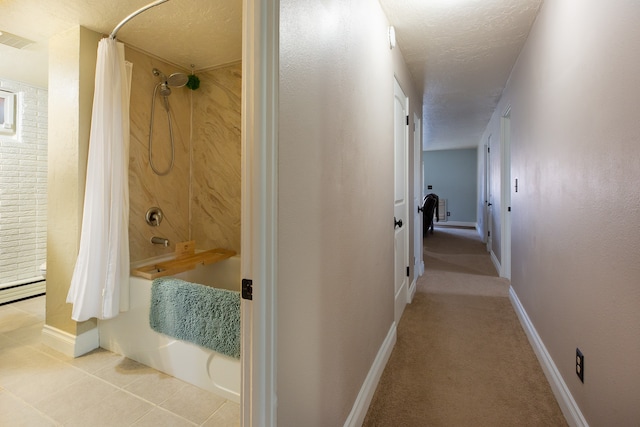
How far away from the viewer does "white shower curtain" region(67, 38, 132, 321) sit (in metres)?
2.01

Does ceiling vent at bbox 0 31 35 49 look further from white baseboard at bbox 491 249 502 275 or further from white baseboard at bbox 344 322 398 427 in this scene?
white baseboard at bbox 491 249 502 275

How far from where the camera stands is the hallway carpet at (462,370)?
157 cm

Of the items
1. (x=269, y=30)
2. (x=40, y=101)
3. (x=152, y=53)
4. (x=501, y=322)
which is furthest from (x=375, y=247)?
(x=40, y=101)

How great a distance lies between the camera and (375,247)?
189 cm

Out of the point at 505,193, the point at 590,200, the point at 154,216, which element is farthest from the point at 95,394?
the point at 505,193

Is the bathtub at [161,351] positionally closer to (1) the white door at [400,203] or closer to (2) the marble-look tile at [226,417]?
(2) the marble-look tile at [226,417]

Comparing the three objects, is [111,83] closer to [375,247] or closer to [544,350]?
[375,247]

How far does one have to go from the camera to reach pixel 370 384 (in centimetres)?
169

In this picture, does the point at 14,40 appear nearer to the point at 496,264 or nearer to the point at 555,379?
the point at 555,379

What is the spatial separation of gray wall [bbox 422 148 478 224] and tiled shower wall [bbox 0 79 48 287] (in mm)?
8185

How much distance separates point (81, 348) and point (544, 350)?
3.08 meters

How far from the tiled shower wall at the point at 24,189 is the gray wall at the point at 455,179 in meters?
8.18

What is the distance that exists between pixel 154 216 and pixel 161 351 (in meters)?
1.12

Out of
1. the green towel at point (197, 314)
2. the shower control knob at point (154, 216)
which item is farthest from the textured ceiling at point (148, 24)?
the green towel at point (197, 314)
